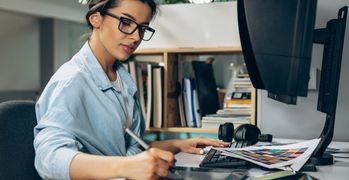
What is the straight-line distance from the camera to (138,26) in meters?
1.35

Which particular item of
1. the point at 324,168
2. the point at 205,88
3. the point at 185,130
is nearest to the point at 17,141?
the point at 324,168

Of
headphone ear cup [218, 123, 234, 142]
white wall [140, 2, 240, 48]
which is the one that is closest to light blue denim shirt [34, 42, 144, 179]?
headphone ear cup [218, 123, 234, 142]

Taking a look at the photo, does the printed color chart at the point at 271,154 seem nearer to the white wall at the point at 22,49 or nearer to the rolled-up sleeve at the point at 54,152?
the rolled-up sleeve at the point at 54,152

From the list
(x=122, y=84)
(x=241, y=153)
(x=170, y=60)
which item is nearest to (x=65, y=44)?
(x=170, y=60)

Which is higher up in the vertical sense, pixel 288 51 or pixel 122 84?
pixel 288 51

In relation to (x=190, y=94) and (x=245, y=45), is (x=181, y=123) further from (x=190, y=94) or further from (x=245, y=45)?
(x=245, y=45)

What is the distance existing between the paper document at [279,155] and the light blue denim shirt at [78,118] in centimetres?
34

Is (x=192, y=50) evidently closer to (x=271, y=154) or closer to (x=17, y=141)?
(x=271, y=154)

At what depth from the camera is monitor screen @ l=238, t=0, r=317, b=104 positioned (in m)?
1.08

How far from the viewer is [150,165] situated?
0.89m

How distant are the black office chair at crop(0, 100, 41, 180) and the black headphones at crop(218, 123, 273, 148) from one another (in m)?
0.61

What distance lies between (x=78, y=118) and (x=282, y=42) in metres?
0.55

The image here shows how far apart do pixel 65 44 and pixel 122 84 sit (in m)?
5.32

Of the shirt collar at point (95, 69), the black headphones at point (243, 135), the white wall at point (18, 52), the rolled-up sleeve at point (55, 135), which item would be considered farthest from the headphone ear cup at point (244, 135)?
the white wall at point (18, 52)
